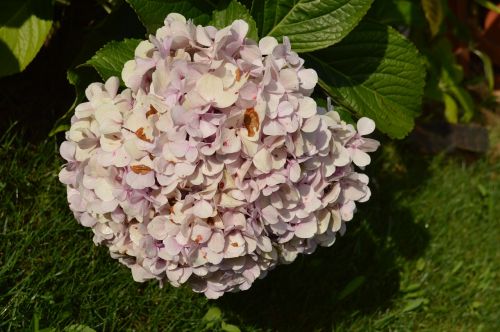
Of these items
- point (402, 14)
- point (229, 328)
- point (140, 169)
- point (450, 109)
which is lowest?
point (450, 109)

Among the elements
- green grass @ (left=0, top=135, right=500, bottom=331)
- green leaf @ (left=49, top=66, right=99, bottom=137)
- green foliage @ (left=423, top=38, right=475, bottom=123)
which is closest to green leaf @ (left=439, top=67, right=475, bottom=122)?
green foliage @ (left=423, top=38, right=475, bottom=123)

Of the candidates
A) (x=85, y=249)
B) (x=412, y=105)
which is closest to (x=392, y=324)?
(x=412, y=105)

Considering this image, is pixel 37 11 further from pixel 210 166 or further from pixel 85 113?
pixel 210 166

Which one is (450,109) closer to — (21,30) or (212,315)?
(212,315)

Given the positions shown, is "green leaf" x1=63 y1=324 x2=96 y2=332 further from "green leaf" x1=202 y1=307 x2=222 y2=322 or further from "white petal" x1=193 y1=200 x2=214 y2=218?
"white petal" x1=193 y1=200 x2=214 y2=218

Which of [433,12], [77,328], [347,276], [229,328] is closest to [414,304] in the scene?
[347,276]

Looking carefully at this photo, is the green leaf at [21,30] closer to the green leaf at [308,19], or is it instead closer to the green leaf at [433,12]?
the green leaf at [308,19]

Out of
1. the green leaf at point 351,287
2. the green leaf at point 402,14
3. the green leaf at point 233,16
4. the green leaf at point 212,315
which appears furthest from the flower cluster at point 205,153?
the green leaf at point 402,14
